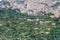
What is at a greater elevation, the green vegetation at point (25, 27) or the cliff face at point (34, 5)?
the cliff face at point (34, 5)

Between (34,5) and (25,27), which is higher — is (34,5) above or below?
above

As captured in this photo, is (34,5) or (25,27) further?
(34,5)

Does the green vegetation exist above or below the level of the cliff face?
below

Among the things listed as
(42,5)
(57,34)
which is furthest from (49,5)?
(57,34)

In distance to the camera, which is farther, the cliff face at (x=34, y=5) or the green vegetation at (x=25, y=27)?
the cliff face at (x=34, y=5)

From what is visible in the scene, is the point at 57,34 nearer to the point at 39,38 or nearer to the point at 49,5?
the point at 39,38

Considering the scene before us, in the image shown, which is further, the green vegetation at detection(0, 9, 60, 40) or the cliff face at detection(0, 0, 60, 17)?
the cliff face at detection(0, 0, 60, 17)
